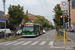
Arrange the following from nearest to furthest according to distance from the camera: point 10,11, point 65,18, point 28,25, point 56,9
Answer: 1. point 65,18
2. point 10,11
3. point 28,25
4. point 56,9

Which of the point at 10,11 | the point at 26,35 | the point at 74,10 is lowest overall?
the point at 26,35

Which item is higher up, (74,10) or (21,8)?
(74,10)

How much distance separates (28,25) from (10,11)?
4864 mm

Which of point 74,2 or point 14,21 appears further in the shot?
point 74,2

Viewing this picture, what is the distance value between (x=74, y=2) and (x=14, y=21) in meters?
45.7

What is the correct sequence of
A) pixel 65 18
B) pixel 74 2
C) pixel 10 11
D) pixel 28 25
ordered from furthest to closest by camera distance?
pixel 74 2, pixel 28 25, pixel 10 11, pixel 65 18

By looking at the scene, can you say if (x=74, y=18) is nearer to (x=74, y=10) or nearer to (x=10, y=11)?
→ (x=74, y=10)

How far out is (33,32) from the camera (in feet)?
80.6

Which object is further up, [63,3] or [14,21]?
[63,3]

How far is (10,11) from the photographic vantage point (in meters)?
23.7

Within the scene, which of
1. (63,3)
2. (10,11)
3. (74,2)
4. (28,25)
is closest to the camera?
(63,3)

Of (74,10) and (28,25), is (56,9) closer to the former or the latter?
(28,25)

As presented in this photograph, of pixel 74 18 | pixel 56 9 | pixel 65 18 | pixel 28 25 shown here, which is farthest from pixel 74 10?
pixel 65 18

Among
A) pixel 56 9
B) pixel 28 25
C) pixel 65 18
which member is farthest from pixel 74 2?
pixel 65 18
